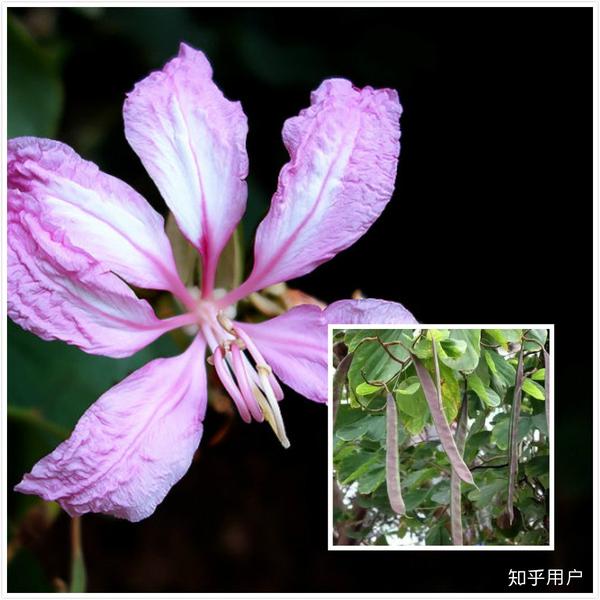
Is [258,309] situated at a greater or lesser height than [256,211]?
lesser

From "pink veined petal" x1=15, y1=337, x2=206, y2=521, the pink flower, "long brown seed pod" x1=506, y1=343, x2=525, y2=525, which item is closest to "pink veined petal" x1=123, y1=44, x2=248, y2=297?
the pink flower

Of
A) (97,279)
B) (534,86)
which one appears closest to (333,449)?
(97,279)

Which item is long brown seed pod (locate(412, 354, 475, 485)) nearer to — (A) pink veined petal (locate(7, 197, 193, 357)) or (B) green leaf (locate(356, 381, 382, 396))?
(B) green leaf (locate(356, 381, 382, 396))

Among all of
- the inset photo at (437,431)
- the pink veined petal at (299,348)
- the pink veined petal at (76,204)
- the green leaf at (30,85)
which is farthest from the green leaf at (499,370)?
the green leaf at (30,85)

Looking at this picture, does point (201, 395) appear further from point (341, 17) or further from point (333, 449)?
point (341, 17)

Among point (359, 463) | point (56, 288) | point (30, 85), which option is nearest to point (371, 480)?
point (359, 463)

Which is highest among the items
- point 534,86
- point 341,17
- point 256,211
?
point 341,17
